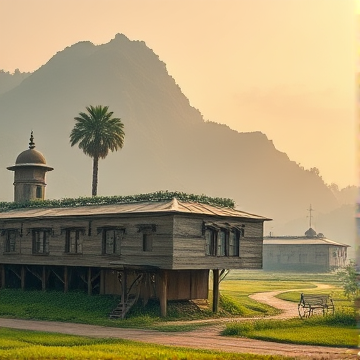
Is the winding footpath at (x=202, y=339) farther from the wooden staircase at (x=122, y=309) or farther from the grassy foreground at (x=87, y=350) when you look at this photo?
the wooden staircase at (x=122, y=309)

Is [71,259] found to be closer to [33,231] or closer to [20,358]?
[33,231]

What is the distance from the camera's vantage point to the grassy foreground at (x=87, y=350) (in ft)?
90.0

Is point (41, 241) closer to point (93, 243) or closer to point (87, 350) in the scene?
point (93, 243)

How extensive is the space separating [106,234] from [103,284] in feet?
15.0

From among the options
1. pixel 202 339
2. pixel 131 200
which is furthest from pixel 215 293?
pixel 202 339

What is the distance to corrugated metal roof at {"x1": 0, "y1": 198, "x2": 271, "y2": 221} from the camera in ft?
149

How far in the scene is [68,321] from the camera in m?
42.9

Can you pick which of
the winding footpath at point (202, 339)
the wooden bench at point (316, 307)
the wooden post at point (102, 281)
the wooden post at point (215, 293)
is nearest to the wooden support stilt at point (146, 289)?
the wooden post at point (102, 281)

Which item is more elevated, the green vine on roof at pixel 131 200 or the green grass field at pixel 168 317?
the green vine on roof at pixel 131 200

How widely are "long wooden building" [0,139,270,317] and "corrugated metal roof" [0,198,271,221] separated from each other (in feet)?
0.20

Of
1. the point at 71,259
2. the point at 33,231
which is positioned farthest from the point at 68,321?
the point at 33,231

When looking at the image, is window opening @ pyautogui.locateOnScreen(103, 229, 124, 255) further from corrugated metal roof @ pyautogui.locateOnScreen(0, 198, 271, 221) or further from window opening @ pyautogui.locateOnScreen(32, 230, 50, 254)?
window opening @ pyautogui.locateOnScreen(32, 230, 50, 254)

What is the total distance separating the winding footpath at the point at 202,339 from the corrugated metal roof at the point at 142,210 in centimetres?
725

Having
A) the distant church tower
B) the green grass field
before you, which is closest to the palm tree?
the distant church tower
